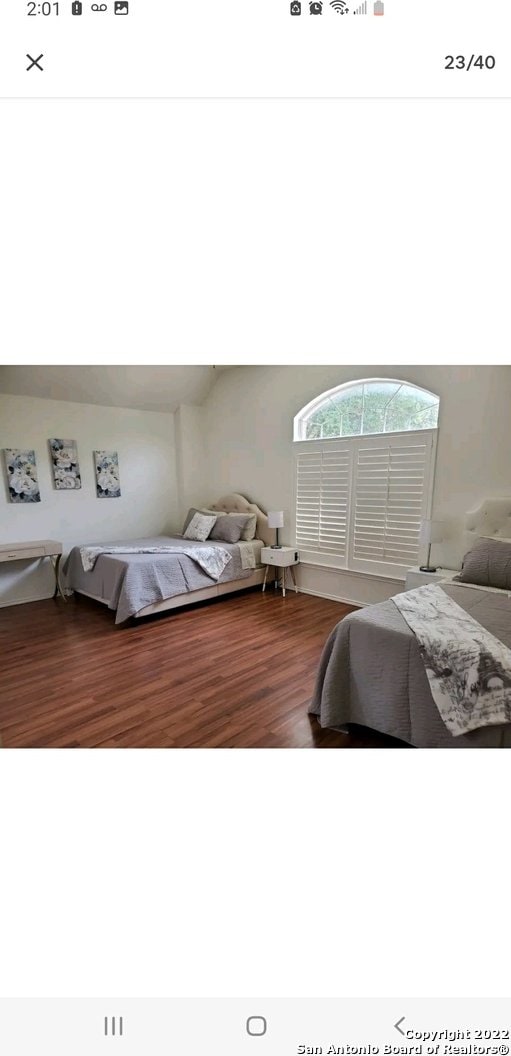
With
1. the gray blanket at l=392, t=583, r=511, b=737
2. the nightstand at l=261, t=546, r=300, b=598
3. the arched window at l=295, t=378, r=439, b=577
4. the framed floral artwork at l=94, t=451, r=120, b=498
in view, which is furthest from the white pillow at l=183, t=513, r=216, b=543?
the gray blanket at l=392, t=583, r=511, b=737

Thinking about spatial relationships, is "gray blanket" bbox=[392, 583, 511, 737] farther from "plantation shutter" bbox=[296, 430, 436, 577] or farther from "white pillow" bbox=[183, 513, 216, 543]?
"white pillow" bbox=[183, 513, 216, 543]

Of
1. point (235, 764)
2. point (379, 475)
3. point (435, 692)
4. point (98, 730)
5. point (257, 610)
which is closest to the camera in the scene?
point (235, 764)

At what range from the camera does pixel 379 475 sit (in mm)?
3158

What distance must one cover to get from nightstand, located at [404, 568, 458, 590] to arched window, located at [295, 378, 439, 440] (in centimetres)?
103

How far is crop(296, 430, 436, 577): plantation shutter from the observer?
2.96 meters

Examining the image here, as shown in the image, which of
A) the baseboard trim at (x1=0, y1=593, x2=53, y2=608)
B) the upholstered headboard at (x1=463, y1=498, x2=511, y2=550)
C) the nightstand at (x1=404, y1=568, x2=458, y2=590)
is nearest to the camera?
the upholstered headboard at (x1=463, y1=498, x2=511, y2=550)

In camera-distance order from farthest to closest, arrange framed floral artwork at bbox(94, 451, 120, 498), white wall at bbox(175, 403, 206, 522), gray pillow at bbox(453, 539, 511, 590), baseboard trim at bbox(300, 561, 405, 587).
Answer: white wall at bbox(175, 403, 206, 522)
framed floral artwork at bbox(94, 451, 120, 498)
baseboard trim at bbox(300, 561, 405, 587)
gray pillow at bbox(453, 539, 511, 590)

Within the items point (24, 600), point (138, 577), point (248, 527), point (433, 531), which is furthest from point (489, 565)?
point (24, 600)

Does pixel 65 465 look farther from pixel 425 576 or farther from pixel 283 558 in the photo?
pixel 425 576
